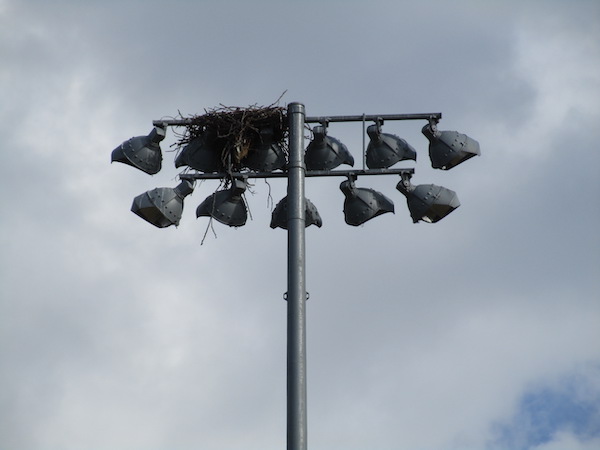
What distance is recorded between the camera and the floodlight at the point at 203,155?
966 cm

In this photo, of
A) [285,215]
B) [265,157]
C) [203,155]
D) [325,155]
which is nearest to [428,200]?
[325,155]

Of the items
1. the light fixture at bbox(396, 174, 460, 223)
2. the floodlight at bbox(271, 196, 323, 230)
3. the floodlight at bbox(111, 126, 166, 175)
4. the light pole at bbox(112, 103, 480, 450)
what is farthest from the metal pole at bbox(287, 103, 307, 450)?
the floodlight at bbox(111, 126, 166, 175)

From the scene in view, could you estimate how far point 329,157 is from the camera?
942 cm

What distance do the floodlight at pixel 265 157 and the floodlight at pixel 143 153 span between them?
28.1 inches

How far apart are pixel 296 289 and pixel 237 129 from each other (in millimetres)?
1845

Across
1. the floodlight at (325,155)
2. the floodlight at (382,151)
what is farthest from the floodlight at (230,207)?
the floodlight at (382,151)

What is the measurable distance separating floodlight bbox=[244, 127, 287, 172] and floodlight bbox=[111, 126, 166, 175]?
71 centimetres

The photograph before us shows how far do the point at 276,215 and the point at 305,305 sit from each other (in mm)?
1627

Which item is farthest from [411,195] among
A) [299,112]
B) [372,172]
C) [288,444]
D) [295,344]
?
[288,444]

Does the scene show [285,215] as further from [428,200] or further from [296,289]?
[296,289]

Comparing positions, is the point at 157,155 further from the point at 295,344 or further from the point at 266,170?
the point at 295,344

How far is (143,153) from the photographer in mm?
9586

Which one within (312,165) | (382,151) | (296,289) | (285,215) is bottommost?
(296,289)

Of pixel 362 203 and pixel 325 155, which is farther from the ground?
pixel 325 155
